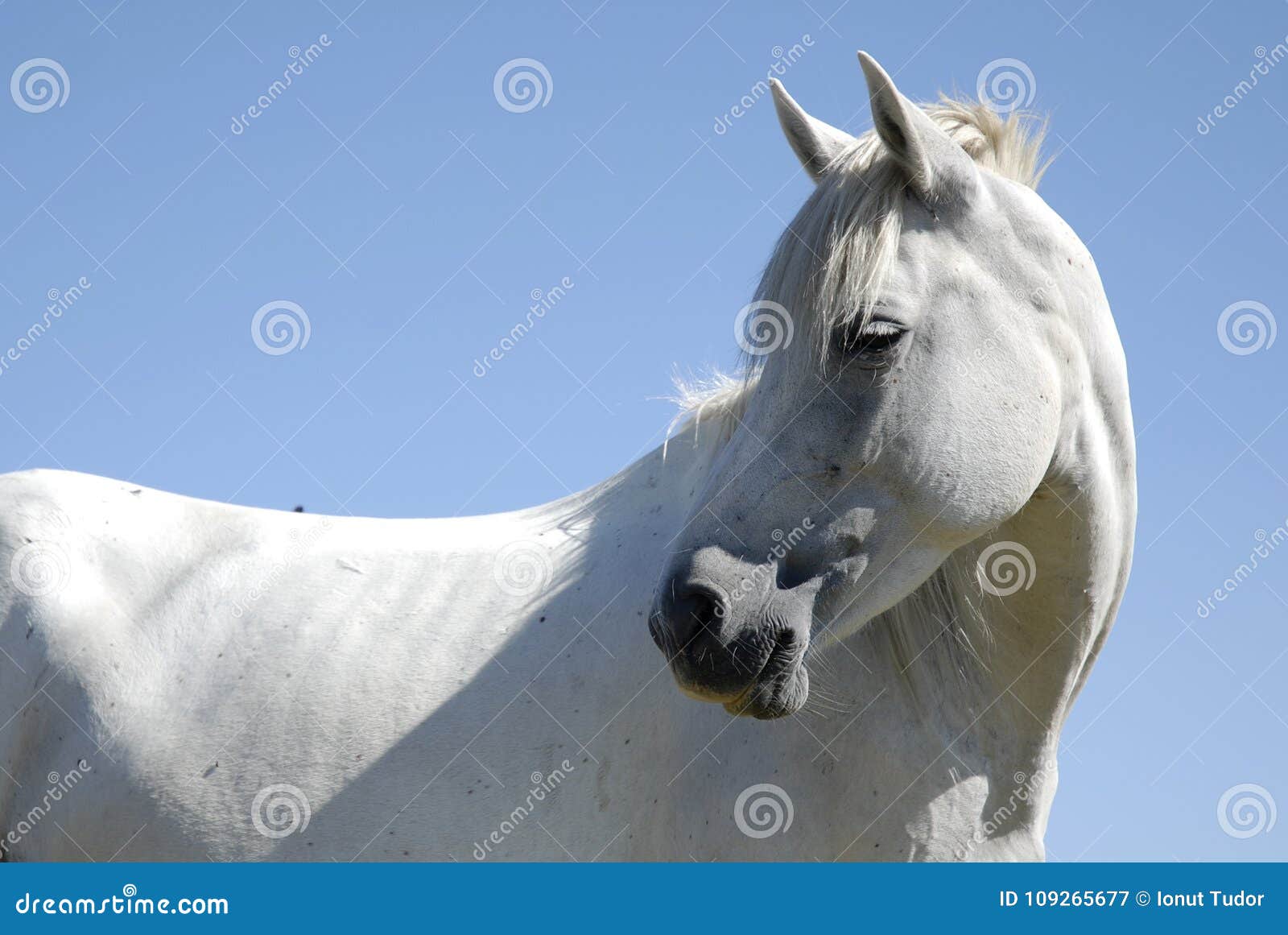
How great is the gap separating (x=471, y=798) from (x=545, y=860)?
Result: 315 millimetres

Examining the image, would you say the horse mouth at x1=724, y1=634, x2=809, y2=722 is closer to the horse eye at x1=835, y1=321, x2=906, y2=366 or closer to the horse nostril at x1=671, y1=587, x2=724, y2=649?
the horse nostril at x1=671, y1=587, x2=724, y2=649

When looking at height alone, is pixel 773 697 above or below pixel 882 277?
below

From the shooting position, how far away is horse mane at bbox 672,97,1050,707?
3344 mm

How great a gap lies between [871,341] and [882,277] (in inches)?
7.0

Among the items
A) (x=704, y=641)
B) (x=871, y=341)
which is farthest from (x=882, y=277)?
(x=704, y=641)

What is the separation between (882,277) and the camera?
10.9 ft

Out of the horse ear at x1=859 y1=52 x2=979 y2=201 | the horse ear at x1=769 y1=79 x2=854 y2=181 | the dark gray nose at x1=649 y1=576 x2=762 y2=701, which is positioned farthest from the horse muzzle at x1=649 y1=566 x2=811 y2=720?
the horse ear at x1=769 y1=79 x2=854 y2=181

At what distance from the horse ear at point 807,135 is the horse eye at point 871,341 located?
2.37 ft

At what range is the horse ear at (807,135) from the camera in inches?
152

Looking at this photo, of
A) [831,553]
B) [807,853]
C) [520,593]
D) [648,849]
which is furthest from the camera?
[520,593]

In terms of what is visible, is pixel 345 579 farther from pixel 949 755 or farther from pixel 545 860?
pixel 949 755

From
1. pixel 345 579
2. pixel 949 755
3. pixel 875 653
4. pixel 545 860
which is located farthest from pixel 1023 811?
pixel 345 579

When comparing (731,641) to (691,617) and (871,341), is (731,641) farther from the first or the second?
(871,341)

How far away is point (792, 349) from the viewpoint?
135 inches
